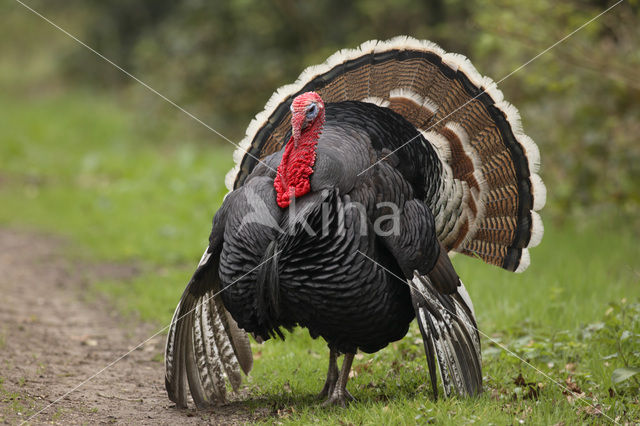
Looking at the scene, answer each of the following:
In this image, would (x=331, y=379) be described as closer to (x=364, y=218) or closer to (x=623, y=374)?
(x=364, y=218)

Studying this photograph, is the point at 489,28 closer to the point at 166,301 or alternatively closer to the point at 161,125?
the point at 166,301

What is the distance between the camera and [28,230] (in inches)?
393

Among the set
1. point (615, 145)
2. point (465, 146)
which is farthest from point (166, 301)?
point (615, 145)

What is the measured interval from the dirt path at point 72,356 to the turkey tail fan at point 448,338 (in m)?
1.18

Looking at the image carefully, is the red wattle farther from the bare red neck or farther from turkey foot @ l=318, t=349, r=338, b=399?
turkey foot @ l=318, t=349, r=338, b=399

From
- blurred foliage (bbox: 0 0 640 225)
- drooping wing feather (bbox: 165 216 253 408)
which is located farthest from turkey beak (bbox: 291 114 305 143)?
blurred foliage (bbox: 0 0 640 225)

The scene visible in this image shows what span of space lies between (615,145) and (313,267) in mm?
6316

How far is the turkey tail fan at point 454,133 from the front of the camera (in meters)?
4.55

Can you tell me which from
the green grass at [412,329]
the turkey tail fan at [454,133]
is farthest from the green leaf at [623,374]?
the turkey tail fan at [454,133]

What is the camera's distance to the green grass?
13.3 feet

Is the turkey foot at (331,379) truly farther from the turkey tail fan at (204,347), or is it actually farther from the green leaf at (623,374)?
the green leaf at (623,374)

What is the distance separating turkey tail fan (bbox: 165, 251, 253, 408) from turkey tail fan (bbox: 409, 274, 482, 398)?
1.18 meters

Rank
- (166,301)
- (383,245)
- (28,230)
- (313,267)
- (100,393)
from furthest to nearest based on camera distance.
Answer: (28,230) → (166,301) → (100,393) → (383,245) → (313,267)

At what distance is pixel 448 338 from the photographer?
4.00 meters
